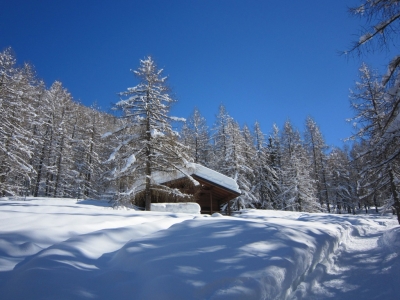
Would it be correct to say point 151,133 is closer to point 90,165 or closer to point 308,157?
point 90,165

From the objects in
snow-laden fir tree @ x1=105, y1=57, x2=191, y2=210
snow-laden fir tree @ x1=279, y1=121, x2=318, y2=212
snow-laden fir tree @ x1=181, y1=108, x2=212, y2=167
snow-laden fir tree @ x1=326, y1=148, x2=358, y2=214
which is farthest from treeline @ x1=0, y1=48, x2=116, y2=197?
snow-laden fir tree @ x1=326, y1=148, x2=358, y2=214

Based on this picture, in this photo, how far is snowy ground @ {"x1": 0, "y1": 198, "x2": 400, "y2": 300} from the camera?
294 centimetres

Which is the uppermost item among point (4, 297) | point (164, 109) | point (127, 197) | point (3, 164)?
point (164, 109)

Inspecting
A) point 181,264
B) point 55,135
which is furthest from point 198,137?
point 181,264

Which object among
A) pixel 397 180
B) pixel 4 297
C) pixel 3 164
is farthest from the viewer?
pixel 3 164

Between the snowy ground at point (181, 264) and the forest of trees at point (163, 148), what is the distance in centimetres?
355

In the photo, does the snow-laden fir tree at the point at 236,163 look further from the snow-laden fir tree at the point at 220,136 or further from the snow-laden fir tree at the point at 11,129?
the snow-laden fir tree at the point at 11,129

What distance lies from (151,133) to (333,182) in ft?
118

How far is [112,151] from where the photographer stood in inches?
897

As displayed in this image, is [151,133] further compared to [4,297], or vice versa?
[151,133]

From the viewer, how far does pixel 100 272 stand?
140 inches

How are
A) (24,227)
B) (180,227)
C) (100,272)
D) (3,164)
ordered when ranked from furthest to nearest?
(3,164), (180,227), (24,227), (100,272)

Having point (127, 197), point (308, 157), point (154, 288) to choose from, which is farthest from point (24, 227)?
point (308, 157)

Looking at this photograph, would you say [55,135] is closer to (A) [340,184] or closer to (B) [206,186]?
(B) [206,186]
